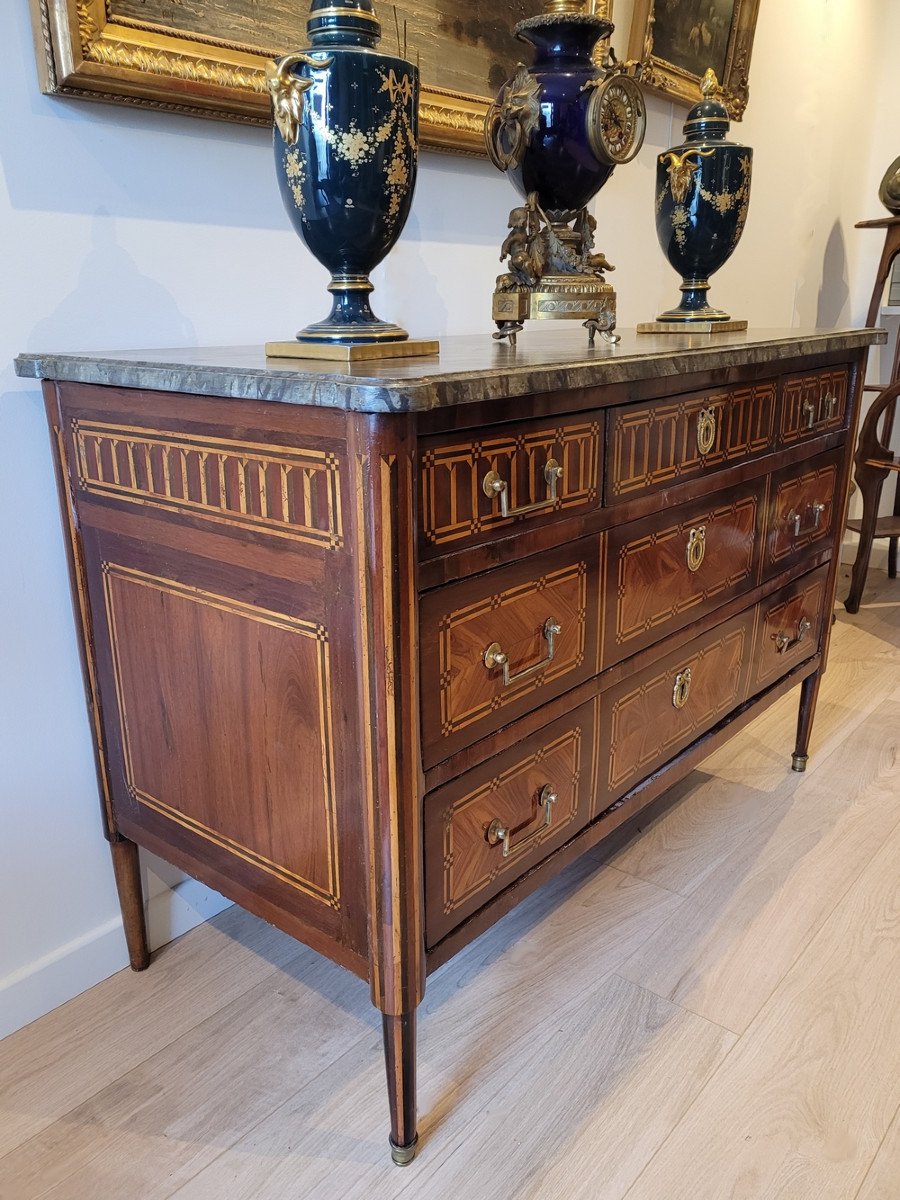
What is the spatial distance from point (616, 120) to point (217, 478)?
2.91ft

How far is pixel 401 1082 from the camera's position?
1083 millimetres

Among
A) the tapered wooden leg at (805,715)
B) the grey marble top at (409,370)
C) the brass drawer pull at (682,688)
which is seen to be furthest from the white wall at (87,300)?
the tapered wooden leg at (805,715)

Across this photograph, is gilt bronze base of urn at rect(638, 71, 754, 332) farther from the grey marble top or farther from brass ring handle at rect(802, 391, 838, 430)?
the grey marble top

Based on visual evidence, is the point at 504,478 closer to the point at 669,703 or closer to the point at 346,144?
the point at 346,144

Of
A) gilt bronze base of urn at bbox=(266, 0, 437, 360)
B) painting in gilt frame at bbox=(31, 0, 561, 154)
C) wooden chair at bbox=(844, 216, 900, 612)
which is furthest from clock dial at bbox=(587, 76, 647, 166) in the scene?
wooden chair at bbox=(844, 216, 900, 612)

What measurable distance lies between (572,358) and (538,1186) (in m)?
1.00

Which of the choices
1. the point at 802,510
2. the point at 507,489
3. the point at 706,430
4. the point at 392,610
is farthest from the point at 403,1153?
the point at 802,510

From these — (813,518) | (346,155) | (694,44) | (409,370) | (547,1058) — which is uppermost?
(694,44)

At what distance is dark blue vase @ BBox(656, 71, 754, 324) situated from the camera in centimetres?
167

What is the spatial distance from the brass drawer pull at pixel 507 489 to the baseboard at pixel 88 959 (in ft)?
3.12

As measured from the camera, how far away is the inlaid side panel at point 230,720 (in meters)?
1.02

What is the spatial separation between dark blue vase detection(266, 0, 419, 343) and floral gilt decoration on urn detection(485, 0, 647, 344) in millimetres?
392

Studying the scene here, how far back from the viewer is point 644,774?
56.7 inches

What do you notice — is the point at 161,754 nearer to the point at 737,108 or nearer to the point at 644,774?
the point at 644,774
